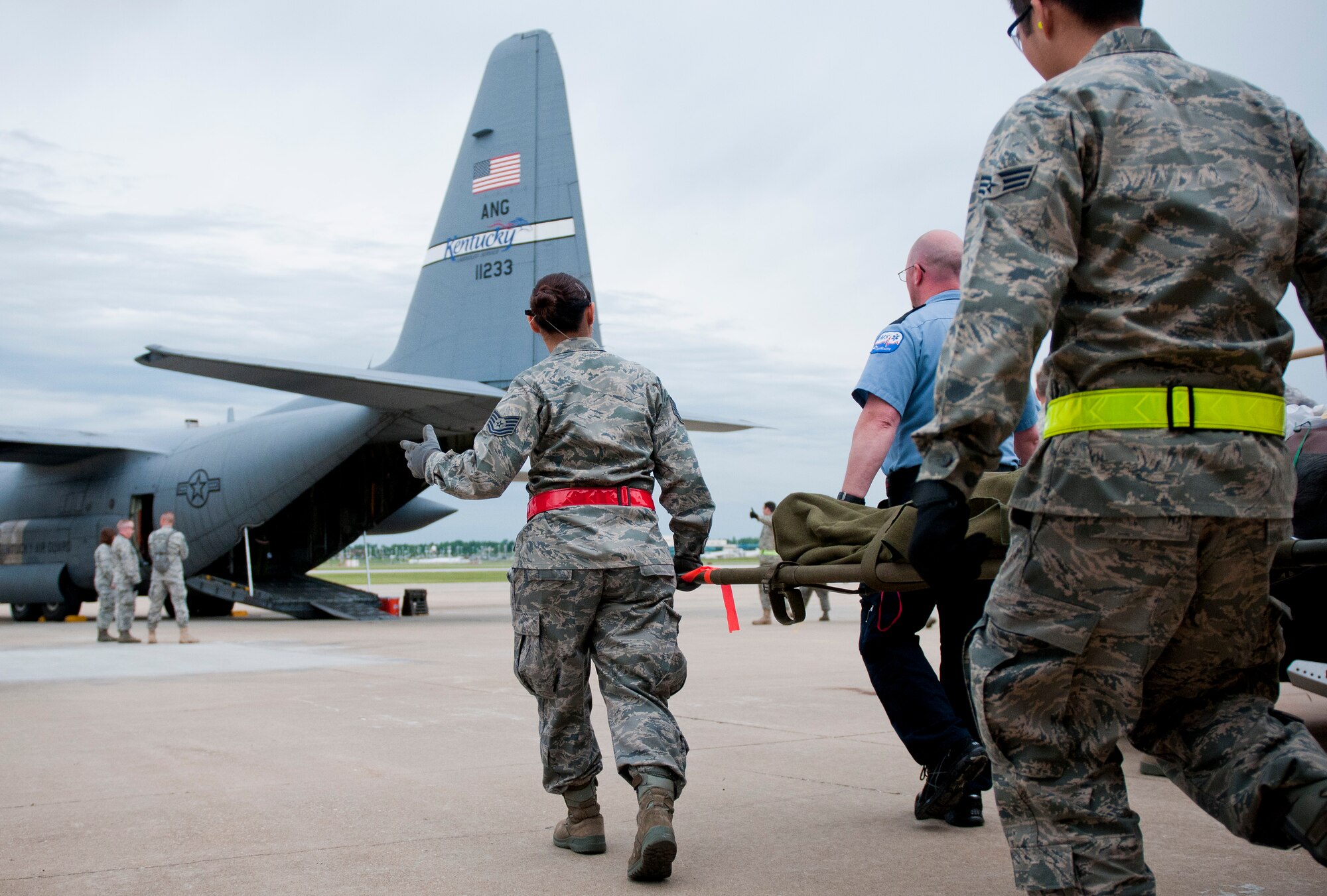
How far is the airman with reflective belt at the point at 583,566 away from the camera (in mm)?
3422

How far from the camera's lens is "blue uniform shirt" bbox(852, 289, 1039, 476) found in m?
3.68

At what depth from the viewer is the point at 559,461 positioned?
11.7 feet

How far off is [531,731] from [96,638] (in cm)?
1000

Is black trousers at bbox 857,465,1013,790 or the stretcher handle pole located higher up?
the stretcher handle pole

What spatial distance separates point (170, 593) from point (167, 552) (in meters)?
0.54

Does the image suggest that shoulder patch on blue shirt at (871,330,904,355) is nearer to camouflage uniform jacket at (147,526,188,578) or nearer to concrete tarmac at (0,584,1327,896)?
concrete tarmac at (0,584,1327,896)

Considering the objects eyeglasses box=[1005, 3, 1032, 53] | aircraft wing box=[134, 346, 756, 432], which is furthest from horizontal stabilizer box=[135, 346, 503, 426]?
eyeglasses box=[1005, 3, 1032, 53]

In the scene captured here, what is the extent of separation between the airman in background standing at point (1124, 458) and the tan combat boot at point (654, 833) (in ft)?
3.77

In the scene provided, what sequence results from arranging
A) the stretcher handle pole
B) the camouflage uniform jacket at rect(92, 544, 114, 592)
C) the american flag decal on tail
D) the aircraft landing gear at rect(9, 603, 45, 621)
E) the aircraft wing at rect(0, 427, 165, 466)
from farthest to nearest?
the aircraft landing gear at rect(9, 603, 45, 621) → the aircraft wing at rect(0, 427, 165, 466) → the american flag decal on tail → the camouflage uniform jacket at rect(92, 544, 114, 592) → the stretcher handle pole

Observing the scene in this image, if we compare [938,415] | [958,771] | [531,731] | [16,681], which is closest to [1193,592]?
[938,415]

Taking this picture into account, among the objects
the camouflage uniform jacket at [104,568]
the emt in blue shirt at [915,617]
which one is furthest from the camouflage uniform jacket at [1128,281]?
the camouflage uniform jacket at [104,568]

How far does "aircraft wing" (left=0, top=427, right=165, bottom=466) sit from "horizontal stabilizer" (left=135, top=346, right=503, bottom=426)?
569cm

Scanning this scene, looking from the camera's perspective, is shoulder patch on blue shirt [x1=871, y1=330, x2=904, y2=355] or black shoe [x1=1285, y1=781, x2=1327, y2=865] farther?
shoulder patch on blue shirt [x1=871, y1=330, x2=904, y2=355]

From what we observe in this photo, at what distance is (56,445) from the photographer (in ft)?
58.5
